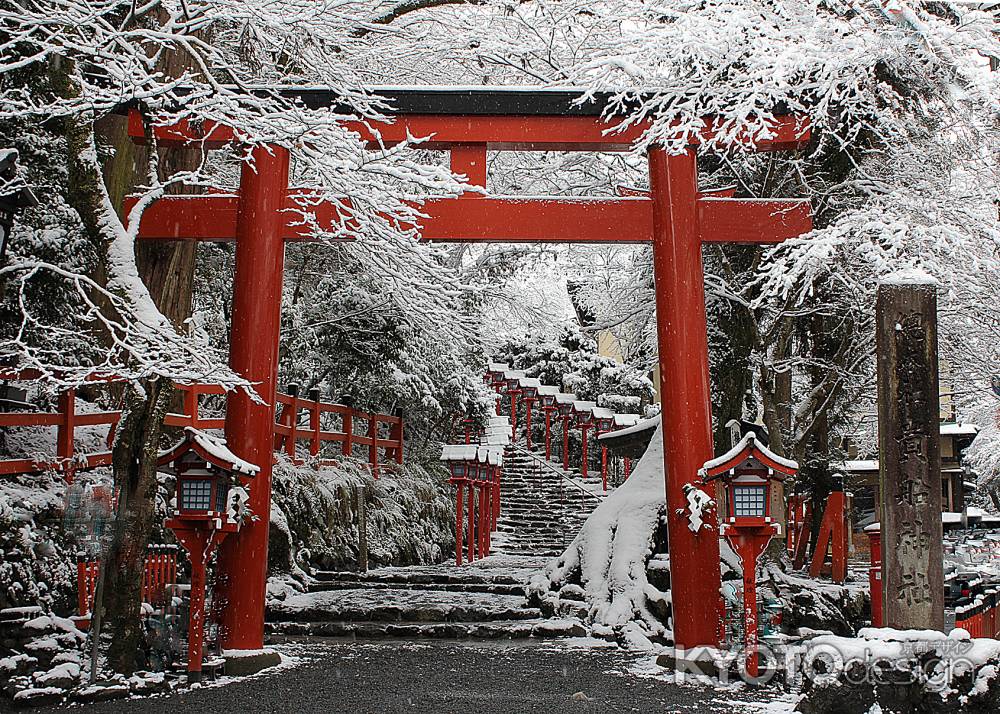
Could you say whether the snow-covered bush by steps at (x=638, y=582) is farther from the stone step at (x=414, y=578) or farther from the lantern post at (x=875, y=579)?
the stone step at (x=414, y=578)

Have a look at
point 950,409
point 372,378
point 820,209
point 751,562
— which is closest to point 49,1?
point 751,562

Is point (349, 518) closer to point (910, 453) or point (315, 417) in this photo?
point (315, 417)

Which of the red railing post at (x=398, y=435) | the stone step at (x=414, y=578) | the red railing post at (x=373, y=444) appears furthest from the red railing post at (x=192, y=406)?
the red railing post at (x=398, y=435)

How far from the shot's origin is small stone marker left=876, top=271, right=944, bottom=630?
18.7 ft

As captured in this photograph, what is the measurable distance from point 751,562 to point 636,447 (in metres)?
7.69

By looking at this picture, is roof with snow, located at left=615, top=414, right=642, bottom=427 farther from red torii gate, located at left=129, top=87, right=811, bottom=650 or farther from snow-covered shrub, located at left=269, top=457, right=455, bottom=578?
red torii gate, located at left=129, top=87, right=811, bottom=650

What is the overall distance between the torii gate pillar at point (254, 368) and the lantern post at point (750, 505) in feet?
14.0

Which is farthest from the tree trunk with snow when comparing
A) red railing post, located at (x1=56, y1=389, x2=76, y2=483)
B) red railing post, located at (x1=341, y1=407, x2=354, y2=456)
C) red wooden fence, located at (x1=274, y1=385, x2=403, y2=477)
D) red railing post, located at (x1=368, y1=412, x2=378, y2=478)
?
red railing post, located at (x1=368, y1=412, x2=378, y2=478)

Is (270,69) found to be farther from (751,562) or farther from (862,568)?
(862,568)

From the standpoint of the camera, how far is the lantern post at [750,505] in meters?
7.62

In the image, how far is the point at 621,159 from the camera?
13.3m

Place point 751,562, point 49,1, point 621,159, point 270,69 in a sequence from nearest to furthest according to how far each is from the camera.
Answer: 1. point 49,1
2. point 751,562
3. point 270,69
4. point 621,159

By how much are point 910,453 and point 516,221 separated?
15.3 feet

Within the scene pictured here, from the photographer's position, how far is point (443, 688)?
26.1ft
